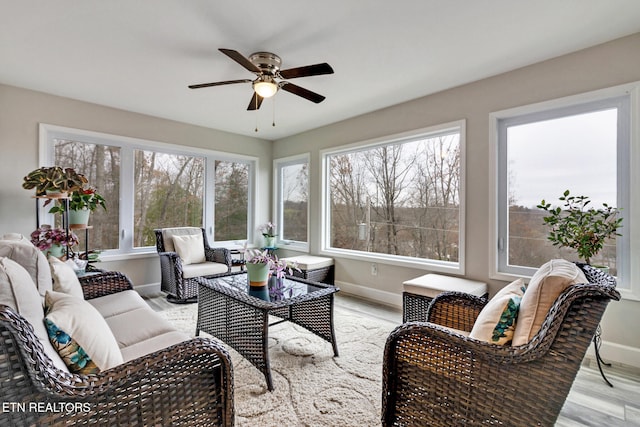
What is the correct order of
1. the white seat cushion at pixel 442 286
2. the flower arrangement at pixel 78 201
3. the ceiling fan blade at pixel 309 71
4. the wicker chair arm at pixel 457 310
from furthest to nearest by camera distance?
the flower arrangement at pixel 78 201 < the white seat cushion at pixel 442 286 < the ceiling fan blade at pixel 309 71 < the wicker chair arm at pixel 457 310

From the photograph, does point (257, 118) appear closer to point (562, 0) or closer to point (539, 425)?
point (562, 0)

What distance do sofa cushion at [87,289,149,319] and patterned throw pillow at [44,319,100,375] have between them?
0.93 meters

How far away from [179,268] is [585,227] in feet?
13.0

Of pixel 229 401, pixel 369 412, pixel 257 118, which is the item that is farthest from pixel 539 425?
pixel 257 118

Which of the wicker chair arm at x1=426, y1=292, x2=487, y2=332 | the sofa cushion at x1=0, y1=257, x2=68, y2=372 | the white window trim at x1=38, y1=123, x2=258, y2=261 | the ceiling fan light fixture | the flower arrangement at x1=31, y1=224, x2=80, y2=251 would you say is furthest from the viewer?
the white window trim at x1=38, y1=123, x2=258, y2=261

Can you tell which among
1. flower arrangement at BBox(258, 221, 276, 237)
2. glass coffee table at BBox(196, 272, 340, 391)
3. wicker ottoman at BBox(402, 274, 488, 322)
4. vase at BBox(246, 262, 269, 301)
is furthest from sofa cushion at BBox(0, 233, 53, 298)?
flower arrangement at BBox(258, 221, 276, 237)

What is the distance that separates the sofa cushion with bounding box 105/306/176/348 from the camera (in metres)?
1.67

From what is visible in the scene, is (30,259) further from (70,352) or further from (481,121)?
(481,121)

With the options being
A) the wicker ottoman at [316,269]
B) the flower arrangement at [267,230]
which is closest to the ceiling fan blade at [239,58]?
the wicker ottoman at [316,269]

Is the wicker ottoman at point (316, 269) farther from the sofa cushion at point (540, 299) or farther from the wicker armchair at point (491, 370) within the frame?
the sofa cushion at point (540, 299)

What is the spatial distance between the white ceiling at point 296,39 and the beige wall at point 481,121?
133 millimetres

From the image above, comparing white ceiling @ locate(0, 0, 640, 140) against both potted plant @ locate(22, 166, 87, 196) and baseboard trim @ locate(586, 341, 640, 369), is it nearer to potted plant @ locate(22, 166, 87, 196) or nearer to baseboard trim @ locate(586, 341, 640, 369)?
potted plant @ locate(22, 166, 87, 196)

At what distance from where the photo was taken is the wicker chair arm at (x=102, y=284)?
2.29 m

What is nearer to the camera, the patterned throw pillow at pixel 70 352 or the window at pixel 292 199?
the patterned throw pillow at pixel 70 352
